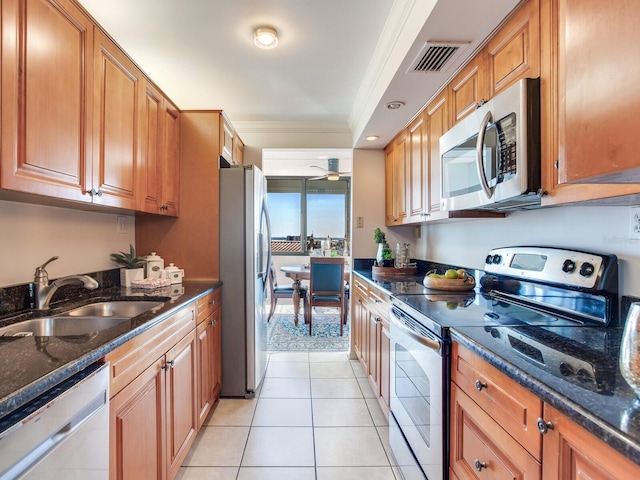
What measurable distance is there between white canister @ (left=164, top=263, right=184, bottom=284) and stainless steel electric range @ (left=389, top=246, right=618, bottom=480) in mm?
1509

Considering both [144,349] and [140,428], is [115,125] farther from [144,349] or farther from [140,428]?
[140,428]

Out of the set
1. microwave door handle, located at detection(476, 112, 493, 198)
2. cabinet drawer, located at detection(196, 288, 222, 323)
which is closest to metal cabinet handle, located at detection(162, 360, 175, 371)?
cabinet drawer, located at detection(196, 288, 222, 323)

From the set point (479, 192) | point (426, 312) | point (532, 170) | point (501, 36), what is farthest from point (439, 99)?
point (426, 312)

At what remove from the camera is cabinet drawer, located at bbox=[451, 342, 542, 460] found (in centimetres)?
77

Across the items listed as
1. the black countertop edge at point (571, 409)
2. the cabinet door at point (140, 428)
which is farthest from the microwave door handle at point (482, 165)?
the cabinet door at point (140, 428)

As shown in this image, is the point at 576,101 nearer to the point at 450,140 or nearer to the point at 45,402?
the point at 450,140

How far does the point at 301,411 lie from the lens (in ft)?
7.55

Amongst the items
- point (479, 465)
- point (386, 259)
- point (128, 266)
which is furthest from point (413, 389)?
point (128, 266)

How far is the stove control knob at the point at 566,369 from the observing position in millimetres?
750

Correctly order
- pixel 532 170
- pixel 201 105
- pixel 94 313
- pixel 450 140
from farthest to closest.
→ pixel 201 105
pixel 450 140
pixel 94 313
pixel 532 170

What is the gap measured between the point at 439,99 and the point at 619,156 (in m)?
1.55

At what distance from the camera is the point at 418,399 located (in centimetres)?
147

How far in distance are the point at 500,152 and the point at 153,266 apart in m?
2.21

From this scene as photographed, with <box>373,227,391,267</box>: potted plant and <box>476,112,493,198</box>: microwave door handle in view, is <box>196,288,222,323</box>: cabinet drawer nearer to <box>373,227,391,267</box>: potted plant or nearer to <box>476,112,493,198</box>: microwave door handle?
<box>373,227,391,267</box>: potted plant
